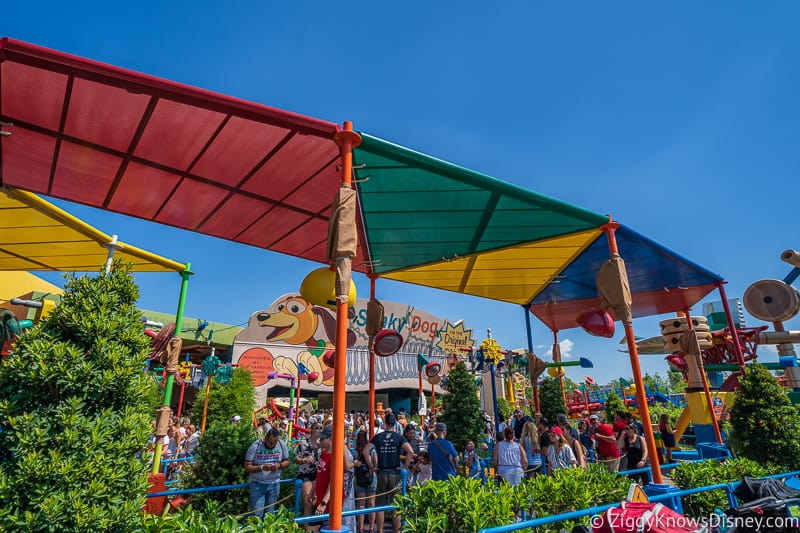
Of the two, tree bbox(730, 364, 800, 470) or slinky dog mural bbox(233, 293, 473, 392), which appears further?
slinky dog mural bbox(233, 293, 473, 392)

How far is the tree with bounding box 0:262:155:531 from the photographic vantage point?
273cm

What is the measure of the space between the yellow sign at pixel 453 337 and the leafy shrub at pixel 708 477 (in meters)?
26.9

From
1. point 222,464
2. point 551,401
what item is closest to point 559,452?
point 222,464

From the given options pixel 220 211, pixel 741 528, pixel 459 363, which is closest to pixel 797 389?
pixel 459 363

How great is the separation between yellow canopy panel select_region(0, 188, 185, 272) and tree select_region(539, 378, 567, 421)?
55.3 ft

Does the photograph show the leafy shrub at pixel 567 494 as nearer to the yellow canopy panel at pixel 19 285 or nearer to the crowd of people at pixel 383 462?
the crowd of people at pixel 383 462

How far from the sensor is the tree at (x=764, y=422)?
730 cm

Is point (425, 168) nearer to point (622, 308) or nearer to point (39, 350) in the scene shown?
point (622, 308)

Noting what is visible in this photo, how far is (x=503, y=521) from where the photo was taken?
370cm

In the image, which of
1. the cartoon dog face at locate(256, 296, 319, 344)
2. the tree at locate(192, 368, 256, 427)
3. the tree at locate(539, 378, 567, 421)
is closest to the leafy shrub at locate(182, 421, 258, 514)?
the tree at locate(192, 368, 256, 427)

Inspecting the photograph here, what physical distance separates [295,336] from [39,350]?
76.7 ft

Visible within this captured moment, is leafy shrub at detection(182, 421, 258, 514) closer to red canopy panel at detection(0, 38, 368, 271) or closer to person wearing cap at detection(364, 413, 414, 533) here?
person wearing cap at detection(364, 413, 414, 533)

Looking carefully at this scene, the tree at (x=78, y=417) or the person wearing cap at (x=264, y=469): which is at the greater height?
the tree at (x=78, y=417)

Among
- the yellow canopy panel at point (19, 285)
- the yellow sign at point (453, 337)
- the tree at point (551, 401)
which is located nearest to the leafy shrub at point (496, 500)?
the tree at point (551, 401)
